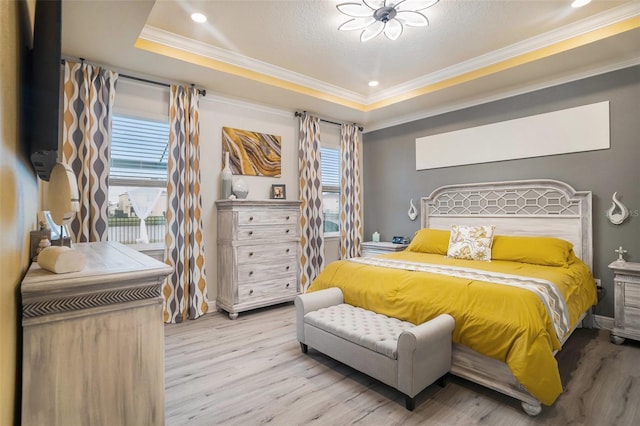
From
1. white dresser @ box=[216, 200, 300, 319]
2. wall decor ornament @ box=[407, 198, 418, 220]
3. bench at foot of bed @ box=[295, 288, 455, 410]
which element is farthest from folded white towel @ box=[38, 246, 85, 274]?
wall decor ornament @ box=[407, 198, 418, 220]

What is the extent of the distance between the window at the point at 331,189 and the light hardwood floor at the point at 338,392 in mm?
2686

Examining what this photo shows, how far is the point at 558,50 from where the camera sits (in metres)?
3.07

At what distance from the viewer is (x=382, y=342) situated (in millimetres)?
2086

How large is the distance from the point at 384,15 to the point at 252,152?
7.75 ft

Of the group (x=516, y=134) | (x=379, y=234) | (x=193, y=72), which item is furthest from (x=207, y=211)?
(x=516, y=134)

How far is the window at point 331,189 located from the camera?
5.31 m

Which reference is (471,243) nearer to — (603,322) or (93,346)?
(603,322)

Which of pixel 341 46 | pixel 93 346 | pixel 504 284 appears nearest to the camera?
pixel 93 346

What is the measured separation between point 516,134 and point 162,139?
13.7ft

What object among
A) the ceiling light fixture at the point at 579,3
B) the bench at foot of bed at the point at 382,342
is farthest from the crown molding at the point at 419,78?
the bench at foot of bed at the point at 382,342

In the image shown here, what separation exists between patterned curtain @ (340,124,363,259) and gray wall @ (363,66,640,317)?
28.7 inches

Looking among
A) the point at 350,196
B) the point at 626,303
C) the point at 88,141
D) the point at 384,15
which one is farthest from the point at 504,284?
the point at 88,141

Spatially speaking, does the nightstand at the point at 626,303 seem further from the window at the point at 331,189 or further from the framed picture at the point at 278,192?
the framed picture at the point at 278,192

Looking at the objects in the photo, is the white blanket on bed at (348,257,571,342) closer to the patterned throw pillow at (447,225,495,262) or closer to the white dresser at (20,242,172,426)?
the patterned throw pillow at (447,225,495,262)
